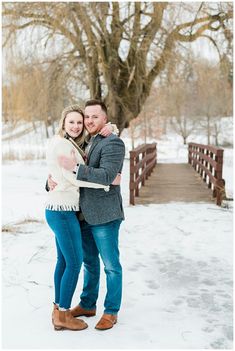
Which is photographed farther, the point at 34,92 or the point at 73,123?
the point at 34,92

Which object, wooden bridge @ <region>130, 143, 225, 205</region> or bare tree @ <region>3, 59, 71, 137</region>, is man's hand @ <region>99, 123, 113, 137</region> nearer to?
wooden bridge @ <region>130, 143, 225, 205</region>

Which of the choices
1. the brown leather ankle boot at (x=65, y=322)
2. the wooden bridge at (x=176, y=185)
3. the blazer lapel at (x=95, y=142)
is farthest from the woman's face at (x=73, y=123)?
the wooden bridge at (x=176, y=185)

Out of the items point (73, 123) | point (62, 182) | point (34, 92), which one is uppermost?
point (34, 92)

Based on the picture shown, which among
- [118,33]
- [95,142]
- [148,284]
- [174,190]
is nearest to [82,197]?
[95,142]

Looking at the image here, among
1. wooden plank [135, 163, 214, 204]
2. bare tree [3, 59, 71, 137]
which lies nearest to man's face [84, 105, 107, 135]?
wooden plank [135, 163, 214, 204]

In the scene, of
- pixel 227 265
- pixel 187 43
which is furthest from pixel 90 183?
pixel 187 43

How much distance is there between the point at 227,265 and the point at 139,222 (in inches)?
78.3

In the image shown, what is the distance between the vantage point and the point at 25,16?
988 centimetres

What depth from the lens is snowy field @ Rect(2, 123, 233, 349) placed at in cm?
294

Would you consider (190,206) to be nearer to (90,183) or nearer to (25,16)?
(90,183)

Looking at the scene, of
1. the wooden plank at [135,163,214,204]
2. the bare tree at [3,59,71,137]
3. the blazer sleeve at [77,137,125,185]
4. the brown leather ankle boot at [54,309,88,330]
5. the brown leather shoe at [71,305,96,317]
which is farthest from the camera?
the bare tree at [3,59,71,137]

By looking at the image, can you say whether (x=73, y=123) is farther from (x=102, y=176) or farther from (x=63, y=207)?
(x=63, y=207)

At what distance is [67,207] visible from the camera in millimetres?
2945

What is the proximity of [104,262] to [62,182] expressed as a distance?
666 mm
